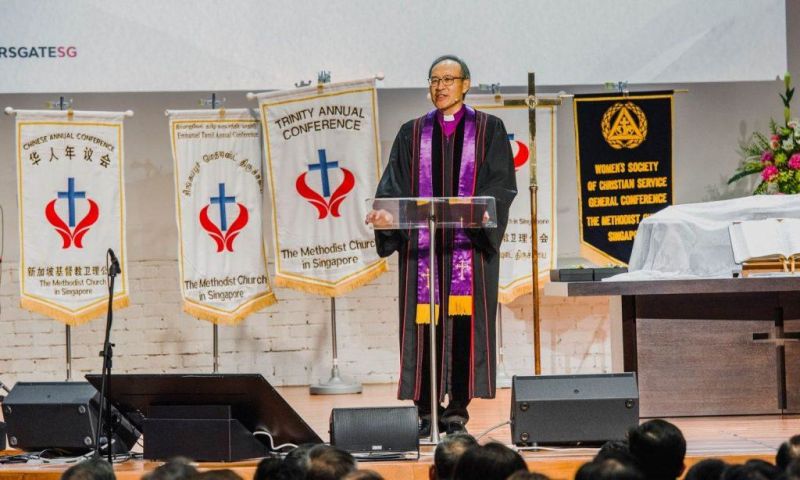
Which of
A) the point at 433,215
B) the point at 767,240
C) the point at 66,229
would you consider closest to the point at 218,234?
the point at 66,229

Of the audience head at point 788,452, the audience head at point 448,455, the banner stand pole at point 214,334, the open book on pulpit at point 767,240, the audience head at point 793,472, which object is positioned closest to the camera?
the audience head at point 793,472

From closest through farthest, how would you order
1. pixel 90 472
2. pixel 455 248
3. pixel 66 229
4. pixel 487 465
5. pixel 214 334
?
pixel 487 465
pixel 90 472
pixel 455 248
pixel 66 229
pixel 214 334

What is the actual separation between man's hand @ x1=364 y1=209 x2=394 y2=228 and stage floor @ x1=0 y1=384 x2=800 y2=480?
0.92m

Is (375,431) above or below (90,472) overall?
below

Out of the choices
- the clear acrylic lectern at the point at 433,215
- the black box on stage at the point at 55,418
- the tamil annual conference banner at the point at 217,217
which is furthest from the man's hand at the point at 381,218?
the tamil annual conference banner at the point at 217,217

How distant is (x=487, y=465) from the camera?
8.66 feet

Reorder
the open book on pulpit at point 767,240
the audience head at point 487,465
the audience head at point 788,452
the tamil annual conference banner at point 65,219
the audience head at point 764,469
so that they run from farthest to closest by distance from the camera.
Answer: the tamil annual conference banner at point 65,219 < the open book on pulpit at point 767,240 < the audience head at point 788,452 < the audience head at point 487,465 < the audience head at point 764,469

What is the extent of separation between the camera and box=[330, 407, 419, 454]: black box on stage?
4332mm

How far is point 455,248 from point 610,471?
9.26 ft

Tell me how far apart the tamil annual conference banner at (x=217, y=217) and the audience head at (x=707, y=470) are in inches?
200

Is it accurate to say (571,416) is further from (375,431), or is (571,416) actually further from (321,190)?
(321,190)

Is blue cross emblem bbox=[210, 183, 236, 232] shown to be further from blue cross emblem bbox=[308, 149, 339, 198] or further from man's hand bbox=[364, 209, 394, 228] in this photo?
man's hand bbox=[364, 209, 394, 228]

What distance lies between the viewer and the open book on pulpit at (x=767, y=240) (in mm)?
5625

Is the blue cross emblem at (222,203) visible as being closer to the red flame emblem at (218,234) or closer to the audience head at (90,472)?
the red flame emblem at (218,234)
